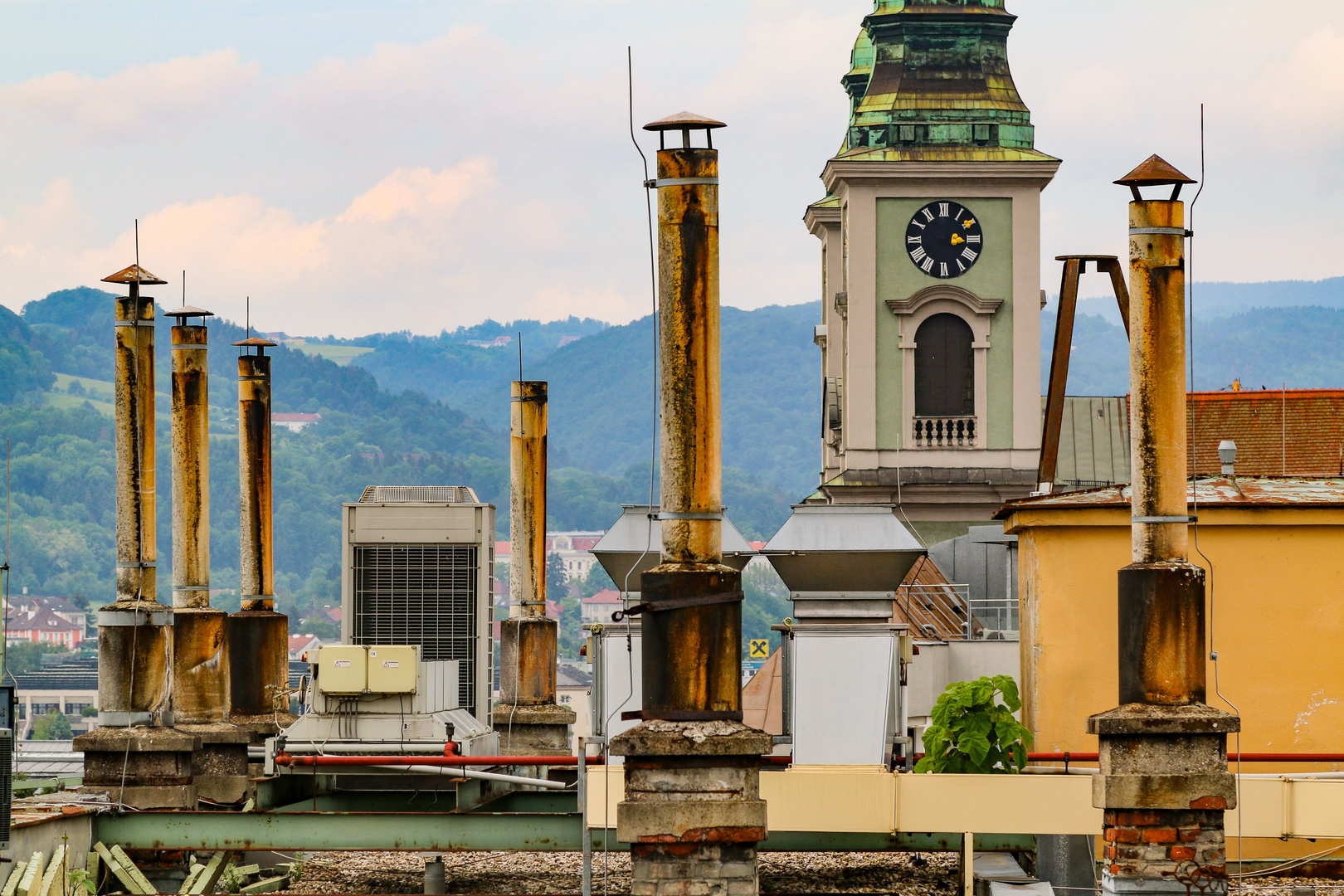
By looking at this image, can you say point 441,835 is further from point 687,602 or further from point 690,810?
point 687,602

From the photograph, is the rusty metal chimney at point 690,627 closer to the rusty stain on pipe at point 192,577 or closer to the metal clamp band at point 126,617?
the metal clamp band at point 126,617

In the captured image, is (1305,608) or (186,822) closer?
(186,822)

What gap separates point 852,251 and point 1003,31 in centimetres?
883

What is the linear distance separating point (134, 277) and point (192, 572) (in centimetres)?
353

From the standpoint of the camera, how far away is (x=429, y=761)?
19.1 m

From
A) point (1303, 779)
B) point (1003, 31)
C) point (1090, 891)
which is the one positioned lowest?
point (1090, 891)

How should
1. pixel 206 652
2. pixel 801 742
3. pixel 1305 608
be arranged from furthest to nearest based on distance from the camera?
1. pixel 206 652
2. pixel 1305 608
3. pixel 801 742

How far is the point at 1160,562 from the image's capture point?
14.9m

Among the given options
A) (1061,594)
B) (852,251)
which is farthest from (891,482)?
(1061,594)

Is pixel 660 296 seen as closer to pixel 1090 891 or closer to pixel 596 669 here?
pixel 596 669

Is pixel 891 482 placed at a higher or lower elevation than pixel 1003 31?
lower

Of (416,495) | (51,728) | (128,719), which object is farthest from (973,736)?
(51,728)

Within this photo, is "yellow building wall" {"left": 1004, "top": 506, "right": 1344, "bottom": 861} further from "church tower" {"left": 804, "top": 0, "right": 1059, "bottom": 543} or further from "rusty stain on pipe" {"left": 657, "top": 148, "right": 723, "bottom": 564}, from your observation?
"church tower" {"left": 804, "top": 0, "right": 1059, "bottom": 543}

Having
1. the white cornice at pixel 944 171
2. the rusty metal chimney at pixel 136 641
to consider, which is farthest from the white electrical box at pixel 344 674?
the white cornice at pixel 944 171
